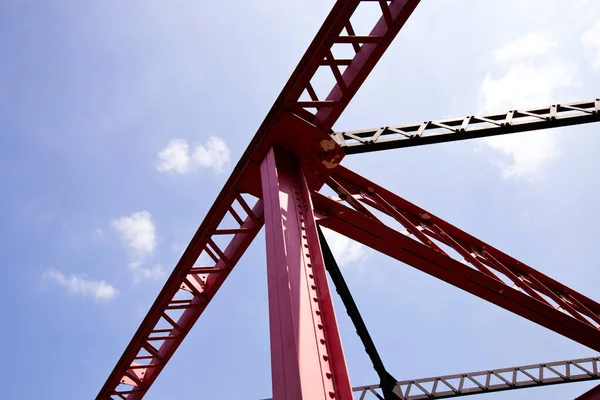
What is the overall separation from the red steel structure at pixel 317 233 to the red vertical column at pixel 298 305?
0.5 inches

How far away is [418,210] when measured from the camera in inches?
349

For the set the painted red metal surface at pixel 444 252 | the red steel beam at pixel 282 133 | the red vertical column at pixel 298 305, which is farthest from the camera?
the painted red metal surface at pixel 444 252

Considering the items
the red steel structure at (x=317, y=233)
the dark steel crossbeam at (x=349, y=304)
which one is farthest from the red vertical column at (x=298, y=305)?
the dark steel crossbeam at (x=349, y=304)

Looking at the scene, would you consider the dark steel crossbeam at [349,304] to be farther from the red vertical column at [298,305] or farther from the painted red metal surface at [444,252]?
the red vertical column at [298,305]

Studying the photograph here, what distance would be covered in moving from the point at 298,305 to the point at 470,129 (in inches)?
176

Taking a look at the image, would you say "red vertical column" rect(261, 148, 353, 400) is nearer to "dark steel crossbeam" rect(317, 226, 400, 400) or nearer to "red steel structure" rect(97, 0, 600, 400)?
"red steel structure" rect(97, 0, 600, 400)

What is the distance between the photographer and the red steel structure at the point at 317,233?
4691 mm

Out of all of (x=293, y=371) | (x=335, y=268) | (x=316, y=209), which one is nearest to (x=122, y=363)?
(x=335, y=268)

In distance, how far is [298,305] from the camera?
4.74m

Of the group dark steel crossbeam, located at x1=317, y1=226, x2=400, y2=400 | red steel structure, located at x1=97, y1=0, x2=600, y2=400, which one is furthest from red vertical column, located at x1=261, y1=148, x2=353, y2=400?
dark steel crossbeam, located at x1=317, y1=226, x2=400, y2=400

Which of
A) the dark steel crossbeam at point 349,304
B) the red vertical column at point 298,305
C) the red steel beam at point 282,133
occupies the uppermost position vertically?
the red steel beam at point 282,133

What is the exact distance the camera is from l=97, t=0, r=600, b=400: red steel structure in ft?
15.4

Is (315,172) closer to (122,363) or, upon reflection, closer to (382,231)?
(382,231)

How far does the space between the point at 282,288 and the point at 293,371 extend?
3.02 ft
